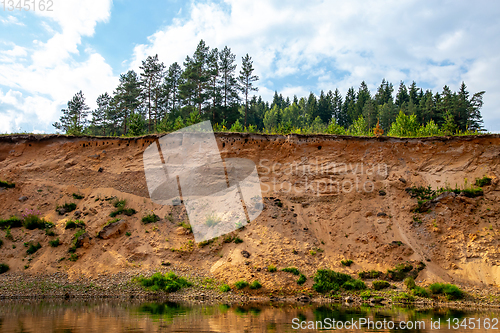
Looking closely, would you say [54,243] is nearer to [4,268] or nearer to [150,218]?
[4,268]

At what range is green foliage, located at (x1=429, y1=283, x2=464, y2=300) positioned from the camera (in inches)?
640

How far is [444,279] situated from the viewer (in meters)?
17.5

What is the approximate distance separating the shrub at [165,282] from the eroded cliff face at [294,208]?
1.10 meters

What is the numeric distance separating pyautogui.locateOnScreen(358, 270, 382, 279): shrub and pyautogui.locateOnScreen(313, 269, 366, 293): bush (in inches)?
25.0

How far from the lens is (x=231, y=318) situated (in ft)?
39.2

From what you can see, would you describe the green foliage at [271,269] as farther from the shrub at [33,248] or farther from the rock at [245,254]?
the shrub at [33,248]

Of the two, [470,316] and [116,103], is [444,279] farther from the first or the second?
[116,103]

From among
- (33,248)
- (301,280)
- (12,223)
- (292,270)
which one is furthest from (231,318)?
(12,223)

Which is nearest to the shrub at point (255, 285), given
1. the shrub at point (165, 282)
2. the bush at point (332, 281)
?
the bush at point (332, 281)

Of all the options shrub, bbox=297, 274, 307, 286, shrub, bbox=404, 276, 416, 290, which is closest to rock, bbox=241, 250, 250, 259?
shrub, bbox=297, 274, 307, 286

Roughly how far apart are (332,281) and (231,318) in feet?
26.3

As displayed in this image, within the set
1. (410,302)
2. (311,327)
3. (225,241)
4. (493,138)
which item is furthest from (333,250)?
(493,138)

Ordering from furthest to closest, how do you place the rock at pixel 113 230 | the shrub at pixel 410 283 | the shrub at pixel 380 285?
the rock at pixel 113 230 < the shrub at pixel 380 285 < the shrub at pixel 410 283

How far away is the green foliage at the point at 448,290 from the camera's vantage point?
1627cm
